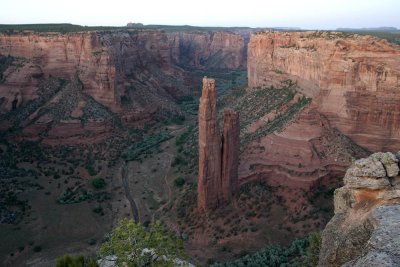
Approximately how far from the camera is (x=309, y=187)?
43.3m

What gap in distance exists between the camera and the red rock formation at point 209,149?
39688 millimetres

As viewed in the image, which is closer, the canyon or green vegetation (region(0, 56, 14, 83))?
the canyon

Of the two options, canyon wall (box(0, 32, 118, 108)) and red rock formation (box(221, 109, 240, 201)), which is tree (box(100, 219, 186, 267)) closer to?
red rock formation (box(221, 109, 240, 201))

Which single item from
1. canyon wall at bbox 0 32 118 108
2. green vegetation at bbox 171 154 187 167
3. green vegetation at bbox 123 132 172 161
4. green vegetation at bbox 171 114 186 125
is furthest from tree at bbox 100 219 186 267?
green vegetation at bbox 171 114 186 125

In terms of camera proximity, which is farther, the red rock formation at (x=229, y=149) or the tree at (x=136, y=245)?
the red rock formation at (x=229, y=149)

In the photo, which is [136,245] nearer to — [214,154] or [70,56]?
[214,154]

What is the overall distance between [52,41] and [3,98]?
43.9 ft

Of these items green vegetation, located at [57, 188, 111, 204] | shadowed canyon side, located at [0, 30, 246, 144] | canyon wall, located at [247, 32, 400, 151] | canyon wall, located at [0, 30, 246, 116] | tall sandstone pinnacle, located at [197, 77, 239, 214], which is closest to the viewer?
tall sandstone pinnacle, located at [197, 77, 239, 214]

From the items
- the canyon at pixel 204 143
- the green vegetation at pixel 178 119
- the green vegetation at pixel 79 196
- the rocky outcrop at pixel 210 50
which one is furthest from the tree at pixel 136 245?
the rocky outcrop at pixel 210 50

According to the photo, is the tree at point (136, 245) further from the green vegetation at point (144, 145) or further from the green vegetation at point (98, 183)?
the green vegetation at point (144, 145)

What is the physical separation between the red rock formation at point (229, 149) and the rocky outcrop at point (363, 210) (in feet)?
70.7

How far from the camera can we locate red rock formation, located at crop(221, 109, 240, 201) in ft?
136

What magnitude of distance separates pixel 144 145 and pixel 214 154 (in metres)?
29.7

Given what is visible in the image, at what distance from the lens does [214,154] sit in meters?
40.8
